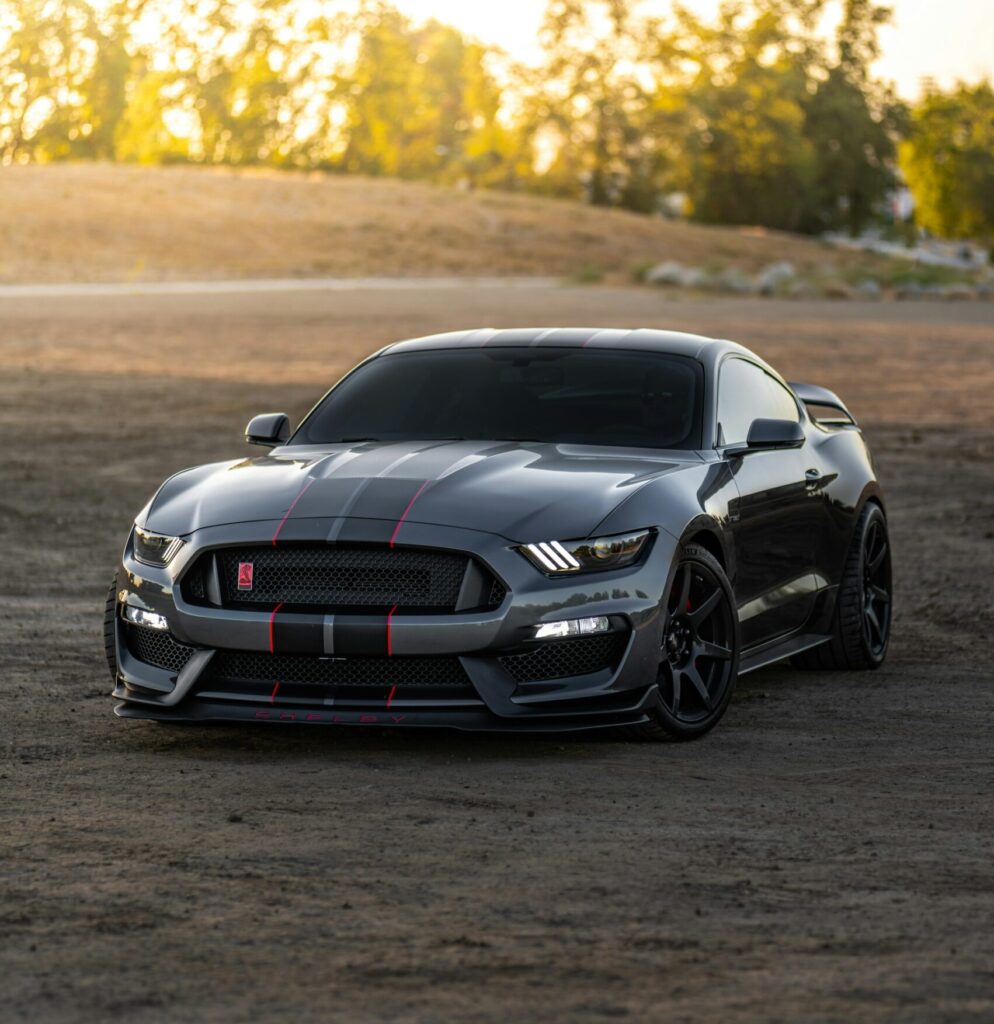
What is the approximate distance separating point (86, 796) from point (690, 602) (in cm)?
228

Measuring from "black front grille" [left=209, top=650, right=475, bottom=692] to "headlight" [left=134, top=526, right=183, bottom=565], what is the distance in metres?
0.52

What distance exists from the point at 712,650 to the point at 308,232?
248ft

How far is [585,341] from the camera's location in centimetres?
838

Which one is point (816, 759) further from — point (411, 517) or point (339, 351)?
point (339, 351)

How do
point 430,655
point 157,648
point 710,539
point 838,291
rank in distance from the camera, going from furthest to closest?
point 838,291 → point 710,539 → point 157,648 → point 430,655

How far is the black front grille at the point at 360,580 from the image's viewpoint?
21.6 ft

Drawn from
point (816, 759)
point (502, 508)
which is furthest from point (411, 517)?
point (816, 759)

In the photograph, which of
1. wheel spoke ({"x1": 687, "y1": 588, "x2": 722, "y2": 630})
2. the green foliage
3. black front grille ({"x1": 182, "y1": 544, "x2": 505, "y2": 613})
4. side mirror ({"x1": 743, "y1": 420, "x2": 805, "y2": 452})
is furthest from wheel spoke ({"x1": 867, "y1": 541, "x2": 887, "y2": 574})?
the green foliage

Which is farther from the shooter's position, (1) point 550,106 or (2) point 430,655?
(1) point 550,106

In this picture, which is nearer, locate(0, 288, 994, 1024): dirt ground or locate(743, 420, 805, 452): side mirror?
locate(0, 288, 994, 1024): dirt ground

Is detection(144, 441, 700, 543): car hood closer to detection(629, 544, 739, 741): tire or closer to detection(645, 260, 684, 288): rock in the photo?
detection(629, 544, 739, 741): tire

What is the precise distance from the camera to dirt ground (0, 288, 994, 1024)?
425cm

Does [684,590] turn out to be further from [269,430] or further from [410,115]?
[410,115]

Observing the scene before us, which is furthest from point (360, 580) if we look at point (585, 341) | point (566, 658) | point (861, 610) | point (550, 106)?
point (550, 106)
